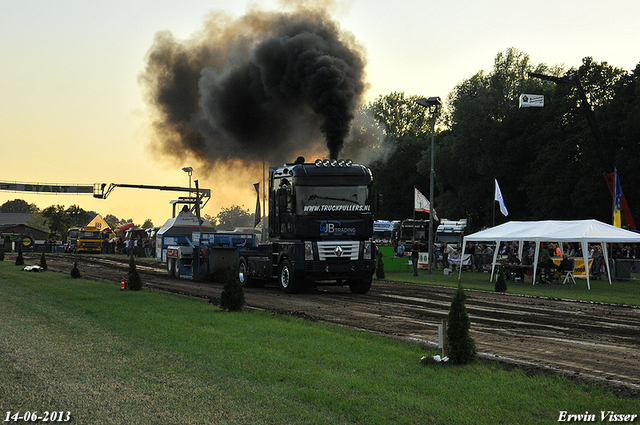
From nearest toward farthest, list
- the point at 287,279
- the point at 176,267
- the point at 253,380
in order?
the point at 253,380 → the point at 287,279 → the point at 176,267

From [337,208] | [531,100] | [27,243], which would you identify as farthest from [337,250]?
[27,243]

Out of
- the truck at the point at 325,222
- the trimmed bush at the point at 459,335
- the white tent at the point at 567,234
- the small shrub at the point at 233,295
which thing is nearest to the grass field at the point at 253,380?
the trimmed bush at the point at 459,335

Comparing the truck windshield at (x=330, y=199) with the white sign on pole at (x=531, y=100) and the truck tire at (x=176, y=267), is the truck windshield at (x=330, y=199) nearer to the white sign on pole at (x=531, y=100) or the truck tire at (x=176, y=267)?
the truck tire at (x=176, y=267)

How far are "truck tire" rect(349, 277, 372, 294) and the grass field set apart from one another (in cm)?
869

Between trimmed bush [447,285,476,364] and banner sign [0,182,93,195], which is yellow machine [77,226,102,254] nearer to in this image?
banner sign [0,182,93,195]

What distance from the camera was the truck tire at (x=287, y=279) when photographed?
19250mm

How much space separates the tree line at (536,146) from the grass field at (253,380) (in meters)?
32.8

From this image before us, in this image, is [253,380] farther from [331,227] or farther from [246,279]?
[246,279]

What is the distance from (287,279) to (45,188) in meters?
64.4

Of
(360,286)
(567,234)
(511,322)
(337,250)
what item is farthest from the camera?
(567,234)

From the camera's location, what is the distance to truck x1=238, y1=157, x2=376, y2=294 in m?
18.7

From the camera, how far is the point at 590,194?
4828 centimetres

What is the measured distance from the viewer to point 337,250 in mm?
18828

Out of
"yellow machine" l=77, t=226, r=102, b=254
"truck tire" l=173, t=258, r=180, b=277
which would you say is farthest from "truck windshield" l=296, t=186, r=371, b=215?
"yellow machine" l=77, t=226, r=102, b=254
